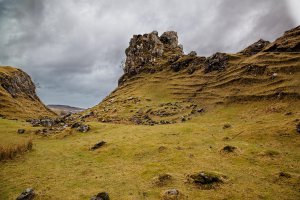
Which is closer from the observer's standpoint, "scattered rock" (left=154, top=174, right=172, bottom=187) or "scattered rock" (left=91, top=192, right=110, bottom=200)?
"scattered rock" (left=91, top=192, right=110, bottom=200)

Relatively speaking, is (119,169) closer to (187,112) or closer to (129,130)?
(129,130)

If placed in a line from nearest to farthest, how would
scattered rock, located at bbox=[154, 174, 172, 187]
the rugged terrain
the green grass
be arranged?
the green grass
the rugged terrain
scattered rock, located at bbox=[154, 174, 172, 187]

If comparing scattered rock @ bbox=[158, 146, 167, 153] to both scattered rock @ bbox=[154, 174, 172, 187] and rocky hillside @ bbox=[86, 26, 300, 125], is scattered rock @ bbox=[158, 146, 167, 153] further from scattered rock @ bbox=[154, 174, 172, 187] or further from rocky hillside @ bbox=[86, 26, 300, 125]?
rocky hillside @ bbox=[86, 26, 300, 125]

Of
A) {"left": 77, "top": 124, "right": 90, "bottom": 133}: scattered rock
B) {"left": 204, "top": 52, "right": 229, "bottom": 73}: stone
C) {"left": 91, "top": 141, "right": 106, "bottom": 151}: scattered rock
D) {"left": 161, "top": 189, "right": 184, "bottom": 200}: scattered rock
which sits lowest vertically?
{"left": 161, "top": 189, "right": 184, "bottom": 200}: scattered rock

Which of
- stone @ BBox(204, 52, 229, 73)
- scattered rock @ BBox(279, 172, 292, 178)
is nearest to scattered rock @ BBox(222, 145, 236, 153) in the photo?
scattered rock @ BBox(279, 172, 292, 178)

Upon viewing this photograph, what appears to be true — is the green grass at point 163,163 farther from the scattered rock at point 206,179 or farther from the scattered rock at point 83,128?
the scattered rock at point 83,128

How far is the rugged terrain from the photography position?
38.3 metres

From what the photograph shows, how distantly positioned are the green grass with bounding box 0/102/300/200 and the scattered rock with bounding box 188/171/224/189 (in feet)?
3.03

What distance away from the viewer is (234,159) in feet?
155

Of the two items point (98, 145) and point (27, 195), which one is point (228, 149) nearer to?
point (98, 145)

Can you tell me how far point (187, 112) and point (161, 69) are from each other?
3142 inches

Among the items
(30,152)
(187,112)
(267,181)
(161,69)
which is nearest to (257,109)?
(187,112)

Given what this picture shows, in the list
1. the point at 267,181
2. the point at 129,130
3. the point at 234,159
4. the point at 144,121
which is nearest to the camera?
the point at 267,181

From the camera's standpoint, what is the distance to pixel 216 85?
11706 cm
